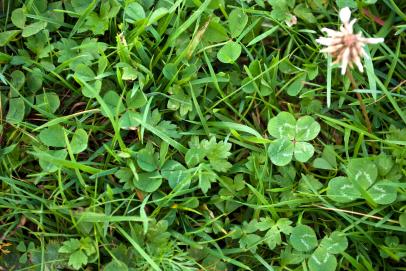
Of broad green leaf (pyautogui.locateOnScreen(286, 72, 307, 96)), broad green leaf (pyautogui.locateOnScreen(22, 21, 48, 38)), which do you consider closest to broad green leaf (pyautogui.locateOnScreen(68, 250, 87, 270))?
broad green leaf (pyautogui.locateOnScreen(22, 21, 48, 38))

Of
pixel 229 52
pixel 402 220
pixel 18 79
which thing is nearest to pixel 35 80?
pixel 18 79

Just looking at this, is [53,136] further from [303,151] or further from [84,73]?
[303,151]

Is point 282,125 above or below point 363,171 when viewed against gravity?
above

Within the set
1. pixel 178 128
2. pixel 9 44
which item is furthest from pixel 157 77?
pixel 9 44

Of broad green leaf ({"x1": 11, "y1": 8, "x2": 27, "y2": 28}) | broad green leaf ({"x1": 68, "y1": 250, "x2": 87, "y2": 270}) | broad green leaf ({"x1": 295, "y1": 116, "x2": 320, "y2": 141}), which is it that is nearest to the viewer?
broad green leaf ({"x1": 68, "y1": 250, "x2": 87, "y2": 270})

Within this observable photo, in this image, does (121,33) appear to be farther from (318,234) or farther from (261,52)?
(318,234)

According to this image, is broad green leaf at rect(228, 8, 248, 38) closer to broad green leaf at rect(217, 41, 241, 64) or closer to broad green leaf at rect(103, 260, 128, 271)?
broad green leaf at rect(217, 41, 241, 64)

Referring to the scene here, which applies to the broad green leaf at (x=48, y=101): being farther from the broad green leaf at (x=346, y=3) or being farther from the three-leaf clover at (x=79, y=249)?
the broad green leaf at (x=346, y=3)
